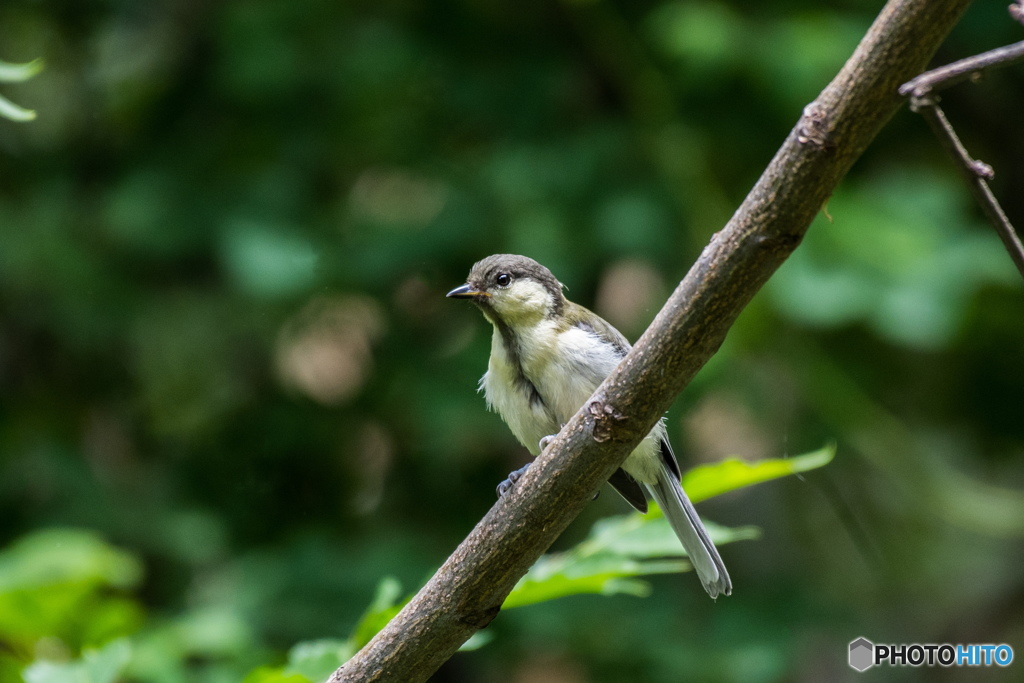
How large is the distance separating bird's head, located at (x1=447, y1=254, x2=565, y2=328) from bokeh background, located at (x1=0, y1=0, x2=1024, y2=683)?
40.8 inches

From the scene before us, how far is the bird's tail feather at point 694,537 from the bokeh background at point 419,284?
4.14 ft

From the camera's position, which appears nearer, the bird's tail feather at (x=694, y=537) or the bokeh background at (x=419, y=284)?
the bird's tail feather at (x=694, y=537)

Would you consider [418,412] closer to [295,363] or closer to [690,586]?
[295,363]

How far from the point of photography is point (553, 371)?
2.74 meters

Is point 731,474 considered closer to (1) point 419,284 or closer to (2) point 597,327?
(2) point 597,327

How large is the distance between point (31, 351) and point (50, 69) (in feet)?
4.95

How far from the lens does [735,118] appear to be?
4.41 m

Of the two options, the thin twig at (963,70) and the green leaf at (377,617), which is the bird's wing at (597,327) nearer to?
the green leaf at (377,617)

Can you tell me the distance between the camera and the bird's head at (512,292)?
2887 millimetres

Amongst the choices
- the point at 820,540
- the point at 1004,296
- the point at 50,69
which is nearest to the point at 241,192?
the point at 50,69

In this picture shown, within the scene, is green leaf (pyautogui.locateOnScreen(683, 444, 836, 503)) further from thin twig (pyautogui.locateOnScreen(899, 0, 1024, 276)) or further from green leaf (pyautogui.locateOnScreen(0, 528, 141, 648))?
green leaf (pyautogui.locateOnScreen(0, 528, 141, 648))

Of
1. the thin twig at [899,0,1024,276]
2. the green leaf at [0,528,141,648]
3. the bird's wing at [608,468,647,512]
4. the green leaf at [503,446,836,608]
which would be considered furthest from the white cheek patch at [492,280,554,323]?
the thin twig at [899,0,1024,276]

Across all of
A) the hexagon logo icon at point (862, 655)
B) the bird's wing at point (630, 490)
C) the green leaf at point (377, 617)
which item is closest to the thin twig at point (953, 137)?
the green leaf at point (377, 617)

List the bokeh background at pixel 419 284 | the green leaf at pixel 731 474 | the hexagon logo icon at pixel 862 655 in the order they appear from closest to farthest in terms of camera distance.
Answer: the green leaf at pixel 731 474 → the hexagon logo icon at pixel 862 655 → the bokeh background at pixel 419 284
